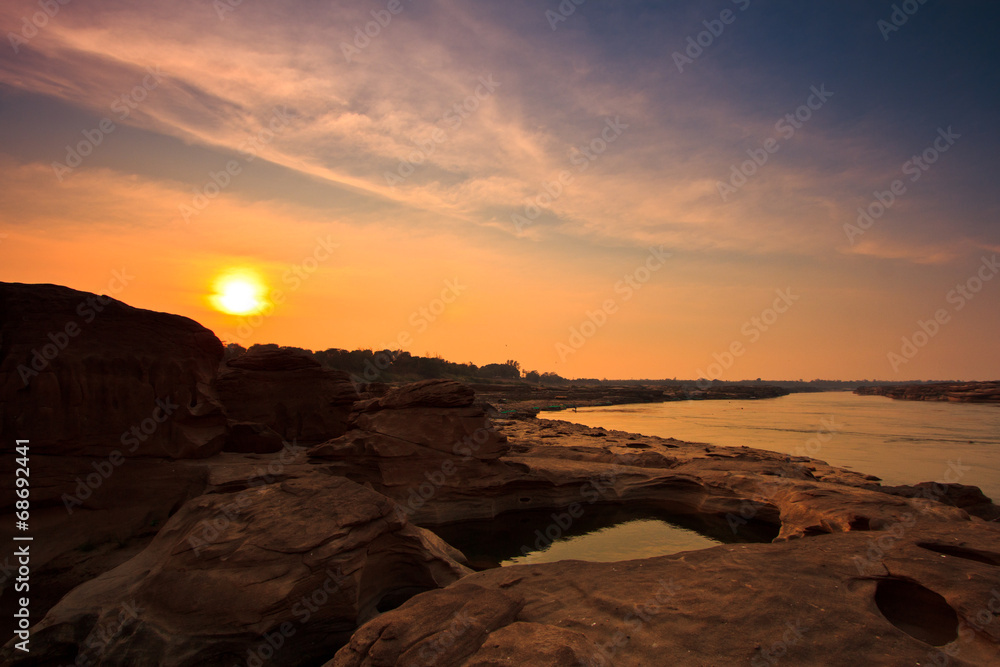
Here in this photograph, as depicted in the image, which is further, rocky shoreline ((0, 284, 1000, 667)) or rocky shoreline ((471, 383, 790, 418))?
rocky shoreline ((471, 383, 790, 418))

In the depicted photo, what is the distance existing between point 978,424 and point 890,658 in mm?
64491

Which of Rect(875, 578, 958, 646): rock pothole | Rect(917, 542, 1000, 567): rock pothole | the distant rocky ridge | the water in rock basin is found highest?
the distant rocky ridge

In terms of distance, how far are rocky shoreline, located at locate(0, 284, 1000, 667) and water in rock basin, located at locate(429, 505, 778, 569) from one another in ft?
0.86

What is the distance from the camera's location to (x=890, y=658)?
5.10 meters

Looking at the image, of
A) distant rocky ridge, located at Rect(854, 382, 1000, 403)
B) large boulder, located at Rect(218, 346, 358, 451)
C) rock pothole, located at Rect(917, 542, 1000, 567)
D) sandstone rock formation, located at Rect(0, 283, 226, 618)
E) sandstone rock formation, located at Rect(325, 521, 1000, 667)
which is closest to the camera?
sandstone rock formation, located at Rect(325, 521, 1000, 667)

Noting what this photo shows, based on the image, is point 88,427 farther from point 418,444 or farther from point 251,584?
point 418,444

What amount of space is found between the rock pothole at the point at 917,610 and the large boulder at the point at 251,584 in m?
7.36

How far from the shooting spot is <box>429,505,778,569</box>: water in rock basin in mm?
13312

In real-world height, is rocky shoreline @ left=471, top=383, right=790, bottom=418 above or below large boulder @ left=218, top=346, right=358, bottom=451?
below

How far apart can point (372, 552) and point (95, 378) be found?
8244 millimetres

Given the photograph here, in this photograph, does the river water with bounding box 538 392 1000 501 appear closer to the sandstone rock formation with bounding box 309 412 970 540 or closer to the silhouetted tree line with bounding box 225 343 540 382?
the sandstone rock formation with bounding box 309 412 970 540

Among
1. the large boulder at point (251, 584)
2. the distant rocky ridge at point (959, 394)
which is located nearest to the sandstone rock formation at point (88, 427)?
the large boulder at point (251, 584)

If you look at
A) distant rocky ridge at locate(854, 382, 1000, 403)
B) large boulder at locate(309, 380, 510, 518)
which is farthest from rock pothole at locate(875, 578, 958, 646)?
distant rocky ridge at locate(854, 382, 1000, 403)

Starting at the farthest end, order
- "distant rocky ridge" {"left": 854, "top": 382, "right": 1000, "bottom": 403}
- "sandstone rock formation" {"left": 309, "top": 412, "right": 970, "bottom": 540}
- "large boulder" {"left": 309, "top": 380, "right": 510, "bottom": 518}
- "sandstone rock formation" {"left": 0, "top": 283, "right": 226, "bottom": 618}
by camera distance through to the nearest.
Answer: "distant rocky ridge" {"left": 854, "top": 382, "right": 1000, "bottom": 403} → "large boulder" {"left": 309, "top": 380, "right": 510, "bottom": 518} → "sandstone rock formation" {"left": 309, "top": 412, "right": 970, "bottom": 540} → "sandstone rock formation" {"left": 0, "top": 283, "right": 226, "bottom": 618}
